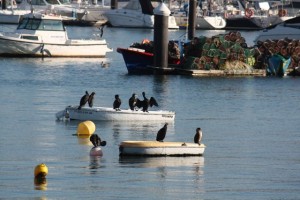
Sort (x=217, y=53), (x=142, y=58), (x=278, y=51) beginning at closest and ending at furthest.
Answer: (x=217, y=53) < (x=142, y=58) < (x=278, y=51)

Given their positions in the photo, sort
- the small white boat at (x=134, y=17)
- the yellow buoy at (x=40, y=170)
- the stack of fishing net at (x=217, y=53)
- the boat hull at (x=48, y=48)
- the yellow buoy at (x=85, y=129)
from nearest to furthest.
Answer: the yellow buoy at (x=40, y=170) < the yellow buoy at (x=85, y=129) < the stack of fishing net at (x=217, y=53) < the boat hull at (x=48, y=48) < the small white boat at (x=134, y=17)

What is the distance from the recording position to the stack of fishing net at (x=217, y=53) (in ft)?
235

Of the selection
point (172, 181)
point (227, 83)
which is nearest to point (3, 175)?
point (172, 181)

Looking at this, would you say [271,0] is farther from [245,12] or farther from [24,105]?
[24,105]

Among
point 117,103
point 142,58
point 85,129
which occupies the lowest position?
point 85,129

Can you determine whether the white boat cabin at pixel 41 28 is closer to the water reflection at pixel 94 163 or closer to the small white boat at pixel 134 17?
the water reflection at pixel 94 163

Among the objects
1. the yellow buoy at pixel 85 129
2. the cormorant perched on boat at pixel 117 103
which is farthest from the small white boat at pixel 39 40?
the yellow buoy at pixel 85 129

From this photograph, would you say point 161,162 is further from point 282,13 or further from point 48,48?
point 282,13

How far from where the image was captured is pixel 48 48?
83.8m

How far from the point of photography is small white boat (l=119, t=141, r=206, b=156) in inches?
1619

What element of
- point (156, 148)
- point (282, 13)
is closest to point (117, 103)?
point (156, 148)

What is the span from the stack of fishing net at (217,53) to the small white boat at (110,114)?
21.0 metres

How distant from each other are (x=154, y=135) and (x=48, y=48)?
37.6m

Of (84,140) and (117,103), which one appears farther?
(117,103)
